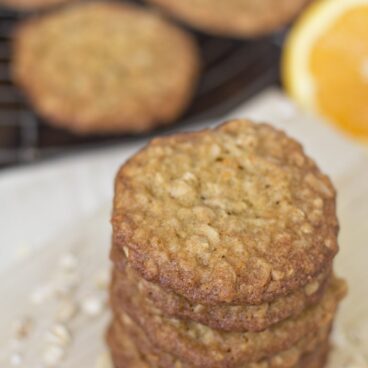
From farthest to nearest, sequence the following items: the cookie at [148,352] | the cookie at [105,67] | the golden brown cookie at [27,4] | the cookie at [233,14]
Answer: the golden brown cookie at [27,4]
the cookie at [233,14]
the cookie at [105,67]
the cookie at [148,352]

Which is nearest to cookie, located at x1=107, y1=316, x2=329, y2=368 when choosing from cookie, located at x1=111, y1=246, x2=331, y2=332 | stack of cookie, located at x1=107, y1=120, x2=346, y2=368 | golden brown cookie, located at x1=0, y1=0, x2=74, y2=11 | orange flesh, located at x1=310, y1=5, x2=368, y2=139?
stack of cookie, located at x1=107, y1=120, x2=346, y2=368

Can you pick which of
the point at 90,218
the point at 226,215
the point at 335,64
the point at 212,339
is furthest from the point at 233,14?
the point at 212,339

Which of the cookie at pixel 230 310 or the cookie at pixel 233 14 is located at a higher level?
the cookie at pixel 230 310

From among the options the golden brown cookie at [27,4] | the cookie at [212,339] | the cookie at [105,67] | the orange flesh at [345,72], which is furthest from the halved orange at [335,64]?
the cookie at [212,339]

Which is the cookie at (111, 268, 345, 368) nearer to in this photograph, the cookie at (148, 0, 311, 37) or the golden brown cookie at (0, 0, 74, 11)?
the cookie at (148, 0, 311, 37)

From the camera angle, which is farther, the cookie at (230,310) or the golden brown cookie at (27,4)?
the golden brown cookie at (27,4)

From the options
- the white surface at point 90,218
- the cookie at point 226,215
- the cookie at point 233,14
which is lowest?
the white surface at point 90,218

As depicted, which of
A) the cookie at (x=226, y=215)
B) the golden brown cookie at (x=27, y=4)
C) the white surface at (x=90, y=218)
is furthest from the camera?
the golden brown cookie at (x=27, y=4)

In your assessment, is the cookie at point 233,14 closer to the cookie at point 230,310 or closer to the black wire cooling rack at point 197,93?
the black wire cooling rack at point 197,93
